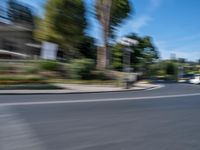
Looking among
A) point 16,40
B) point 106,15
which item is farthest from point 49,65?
point 16,40

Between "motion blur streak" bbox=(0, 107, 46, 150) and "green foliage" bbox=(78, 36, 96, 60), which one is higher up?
"green foliage" bbox=(78, 36, 96, 60)


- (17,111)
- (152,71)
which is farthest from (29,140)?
(152,71)

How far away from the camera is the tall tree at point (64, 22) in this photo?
40062 mm

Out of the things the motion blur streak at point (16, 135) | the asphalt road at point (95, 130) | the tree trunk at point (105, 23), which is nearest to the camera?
the motion blur streak at point (16, 135)

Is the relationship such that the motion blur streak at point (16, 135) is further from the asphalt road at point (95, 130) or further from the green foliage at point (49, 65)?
the green foliage at point (49, 65)

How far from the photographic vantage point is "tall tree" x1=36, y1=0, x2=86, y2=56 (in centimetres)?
4006

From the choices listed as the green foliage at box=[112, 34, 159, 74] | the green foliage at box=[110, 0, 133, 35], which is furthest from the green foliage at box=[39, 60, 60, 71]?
the green foliage at box=[112, 34, 159, 74]

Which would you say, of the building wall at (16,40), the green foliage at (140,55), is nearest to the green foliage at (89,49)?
the green foliage at (140,55)

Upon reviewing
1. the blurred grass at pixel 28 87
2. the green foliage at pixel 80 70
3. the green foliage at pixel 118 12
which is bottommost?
the blurred grass at pixel 28 87

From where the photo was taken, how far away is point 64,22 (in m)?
40.3

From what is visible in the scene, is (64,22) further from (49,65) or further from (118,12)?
(49,65)

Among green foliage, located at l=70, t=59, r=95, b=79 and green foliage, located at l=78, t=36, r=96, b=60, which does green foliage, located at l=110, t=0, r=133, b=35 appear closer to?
green foliage, located at l=78, t=36, r=96, b=60

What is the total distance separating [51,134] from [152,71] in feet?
164

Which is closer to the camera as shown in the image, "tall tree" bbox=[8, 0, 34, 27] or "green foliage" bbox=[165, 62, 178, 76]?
"tall tree" bbox=[8, 0, 34, 27]
